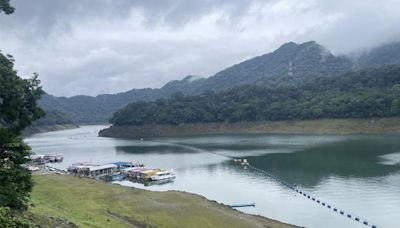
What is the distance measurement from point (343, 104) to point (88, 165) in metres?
79.0

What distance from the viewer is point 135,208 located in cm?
4081

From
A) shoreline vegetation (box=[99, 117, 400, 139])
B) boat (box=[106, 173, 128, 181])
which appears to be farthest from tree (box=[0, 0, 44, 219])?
shoreline vegetation (box=[99, 117, 400, 139])

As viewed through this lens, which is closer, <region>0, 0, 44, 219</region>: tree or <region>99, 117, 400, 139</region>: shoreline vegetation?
<region>0, 0, 44, 219</region>: tree

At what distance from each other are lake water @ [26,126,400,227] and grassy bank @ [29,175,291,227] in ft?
15.3

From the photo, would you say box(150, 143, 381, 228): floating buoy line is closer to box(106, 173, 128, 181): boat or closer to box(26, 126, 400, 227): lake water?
box(26, 126, 400, 227): lake water

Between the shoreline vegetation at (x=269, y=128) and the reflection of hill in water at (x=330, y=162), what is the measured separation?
26.4 m

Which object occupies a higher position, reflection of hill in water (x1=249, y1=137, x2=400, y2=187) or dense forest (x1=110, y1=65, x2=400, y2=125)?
dense forest (x1=110, y1=65, x2=400, y2=125)

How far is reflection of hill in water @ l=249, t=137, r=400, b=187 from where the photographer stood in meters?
59.2

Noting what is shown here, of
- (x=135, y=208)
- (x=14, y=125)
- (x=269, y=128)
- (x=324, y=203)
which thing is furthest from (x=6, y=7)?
(x=269, y=128)

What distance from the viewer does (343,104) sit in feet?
433

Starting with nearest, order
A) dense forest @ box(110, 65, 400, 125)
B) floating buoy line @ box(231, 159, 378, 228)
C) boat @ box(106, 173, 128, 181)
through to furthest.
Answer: floating buoy line @ box(231, 159, 378, 228)
boat @ box(106, 173, 128, 181)
dense forest @ box(110, 65, 400, 125)

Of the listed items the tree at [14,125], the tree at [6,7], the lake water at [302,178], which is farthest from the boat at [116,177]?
the tree at [6,7]

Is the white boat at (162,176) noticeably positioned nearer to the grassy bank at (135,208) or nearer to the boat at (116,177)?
the boat at (116,177)

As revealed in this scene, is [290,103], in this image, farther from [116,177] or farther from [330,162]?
[116,177]
